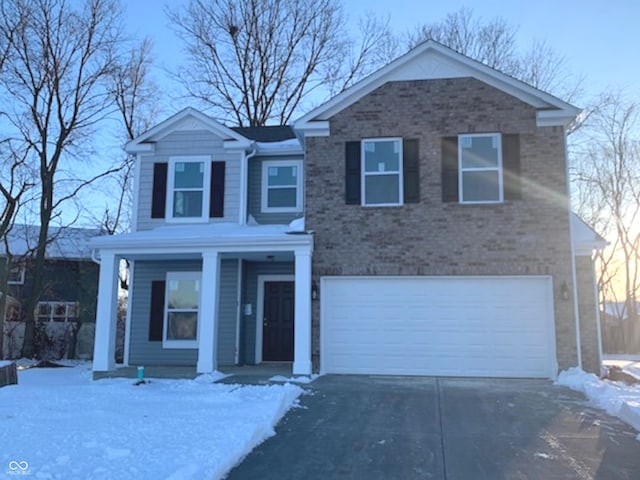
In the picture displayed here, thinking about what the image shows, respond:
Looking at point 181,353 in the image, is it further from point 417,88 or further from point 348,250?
point 417,88

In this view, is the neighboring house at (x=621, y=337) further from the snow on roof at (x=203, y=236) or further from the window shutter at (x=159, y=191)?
the window shutter at (x=159, y=191)

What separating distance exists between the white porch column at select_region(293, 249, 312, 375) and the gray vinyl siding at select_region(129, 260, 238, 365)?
2.15 metres

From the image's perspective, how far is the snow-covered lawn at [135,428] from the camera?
15.5ft

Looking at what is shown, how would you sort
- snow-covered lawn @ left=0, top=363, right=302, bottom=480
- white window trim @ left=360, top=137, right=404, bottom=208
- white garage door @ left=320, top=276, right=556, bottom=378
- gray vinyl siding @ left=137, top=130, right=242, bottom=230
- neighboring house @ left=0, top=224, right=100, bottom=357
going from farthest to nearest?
1. neighboring house @ left=0, top=224, right=100, bottom=357
2. gray vinyl siding @ left=137, top=130, right=242, bottom=230
3. white window trim @ left=360, top=137, right=404, bottom=208
4. white garage door @ left=320, top=276, right=556, bottom=378
5. snow-covered lawn @ left=0, top=363, right=302, bottom=480

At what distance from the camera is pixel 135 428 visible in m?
6.09

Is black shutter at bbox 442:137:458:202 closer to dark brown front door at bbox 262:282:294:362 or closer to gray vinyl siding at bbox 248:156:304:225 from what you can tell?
gray vinyl siding at bbox 248:156:304:225

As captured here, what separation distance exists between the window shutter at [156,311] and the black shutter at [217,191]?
6.79 feet

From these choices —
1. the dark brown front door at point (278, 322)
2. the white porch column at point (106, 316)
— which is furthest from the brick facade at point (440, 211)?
the white porch column at point (106, 316)

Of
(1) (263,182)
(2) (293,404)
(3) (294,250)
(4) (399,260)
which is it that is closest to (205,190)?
(1) (263,182)

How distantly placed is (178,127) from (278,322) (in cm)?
533

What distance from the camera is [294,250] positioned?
1101cm

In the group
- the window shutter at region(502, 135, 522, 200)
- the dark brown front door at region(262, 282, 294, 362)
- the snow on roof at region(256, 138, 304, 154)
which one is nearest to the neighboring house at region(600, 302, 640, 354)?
the window shutter at region(502, 135, 522, 200)

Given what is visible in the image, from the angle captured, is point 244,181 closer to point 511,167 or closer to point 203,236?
point 203,236

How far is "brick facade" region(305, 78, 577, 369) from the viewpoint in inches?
427
